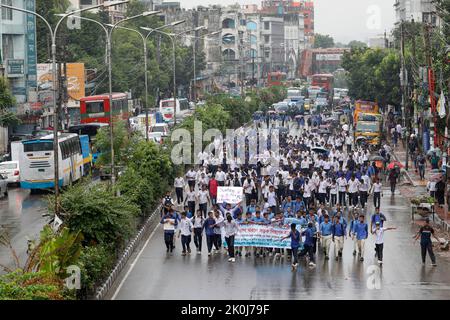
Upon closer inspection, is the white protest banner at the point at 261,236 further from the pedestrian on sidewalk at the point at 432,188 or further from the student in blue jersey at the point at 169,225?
the pedestrian on sidewalk at the point at 432,188

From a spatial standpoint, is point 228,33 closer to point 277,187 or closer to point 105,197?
point 277,187

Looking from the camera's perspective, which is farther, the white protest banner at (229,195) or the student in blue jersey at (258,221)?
the white protest banner at (229,195)

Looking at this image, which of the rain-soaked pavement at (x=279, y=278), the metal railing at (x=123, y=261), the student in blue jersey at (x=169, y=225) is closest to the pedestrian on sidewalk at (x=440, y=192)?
the rain-soaked pavement at (x=279, y=278)

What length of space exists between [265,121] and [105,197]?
5259 cm

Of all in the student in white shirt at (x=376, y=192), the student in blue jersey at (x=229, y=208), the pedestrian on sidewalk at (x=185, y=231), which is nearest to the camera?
the pedestrian on sidewalk at (x=185, y=231)

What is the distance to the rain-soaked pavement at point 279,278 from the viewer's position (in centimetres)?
2062

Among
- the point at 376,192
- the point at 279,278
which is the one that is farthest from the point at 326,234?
the point at 376,192

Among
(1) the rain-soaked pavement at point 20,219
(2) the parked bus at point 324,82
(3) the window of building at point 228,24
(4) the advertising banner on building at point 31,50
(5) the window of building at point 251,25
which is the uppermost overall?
(5) the window of building at point 251,25

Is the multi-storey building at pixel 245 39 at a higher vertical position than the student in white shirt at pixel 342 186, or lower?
higher

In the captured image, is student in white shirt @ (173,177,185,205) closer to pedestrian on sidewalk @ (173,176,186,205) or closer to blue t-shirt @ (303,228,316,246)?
pedestrian on sidewalk @ (173,176,186,205)

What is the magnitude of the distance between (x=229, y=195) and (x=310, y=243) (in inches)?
248

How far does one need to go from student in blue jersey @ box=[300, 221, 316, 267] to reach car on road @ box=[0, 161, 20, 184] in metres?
19.9

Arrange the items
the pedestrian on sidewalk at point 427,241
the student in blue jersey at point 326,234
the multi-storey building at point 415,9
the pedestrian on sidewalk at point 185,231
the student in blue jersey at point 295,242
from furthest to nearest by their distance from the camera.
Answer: the multi-storey building at point 415,9 → the pedestrian on sidewalk at point 185,231 → the student in blue jersey at point 326,234 → the student in blue jersey at point 295,242 → the pedestrian on sidewalk at point 427,241

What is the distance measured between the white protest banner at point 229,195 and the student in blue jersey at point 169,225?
13.1 ft
